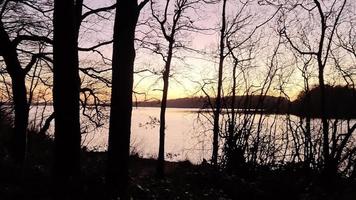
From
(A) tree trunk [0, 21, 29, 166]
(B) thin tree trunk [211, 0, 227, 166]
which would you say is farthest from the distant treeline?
(A) tree trunk [0, 21, 29, 166]

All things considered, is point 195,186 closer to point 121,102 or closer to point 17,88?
point 121,102

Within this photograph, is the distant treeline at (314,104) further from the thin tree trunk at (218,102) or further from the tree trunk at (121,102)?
the tree trunk at (121,102)

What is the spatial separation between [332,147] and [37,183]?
529 inches

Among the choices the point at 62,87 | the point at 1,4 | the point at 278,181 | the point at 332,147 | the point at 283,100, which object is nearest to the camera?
the point at 62,87

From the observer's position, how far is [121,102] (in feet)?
26.7

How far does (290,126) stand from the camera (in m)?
19.0

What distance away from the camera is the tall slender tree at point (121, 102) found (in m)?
8.08

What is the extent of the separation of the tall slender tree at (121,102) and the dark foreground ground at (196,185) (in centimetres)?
40

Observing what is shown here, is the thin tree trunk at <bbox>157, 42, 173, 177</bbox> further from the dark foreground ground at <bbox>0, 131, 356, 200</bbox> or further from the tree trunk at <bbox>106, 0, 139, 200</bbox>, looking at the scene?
the tree trunk at <bbox>106, 0, 139, 200</bbox>

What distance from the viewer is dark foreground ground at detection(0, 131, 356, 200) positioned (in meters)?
7.97

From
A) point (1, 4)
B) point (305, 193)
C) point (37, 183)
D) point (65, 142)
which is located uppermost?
point (1, 4)

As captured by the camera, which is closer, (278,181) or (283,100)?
(278,181)

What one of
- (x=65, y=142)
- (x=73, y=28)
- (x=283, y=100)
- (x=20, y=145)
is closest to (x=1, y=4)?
(x=20, y=145)

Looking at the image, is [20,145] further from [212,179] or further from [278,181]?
[278,181]
